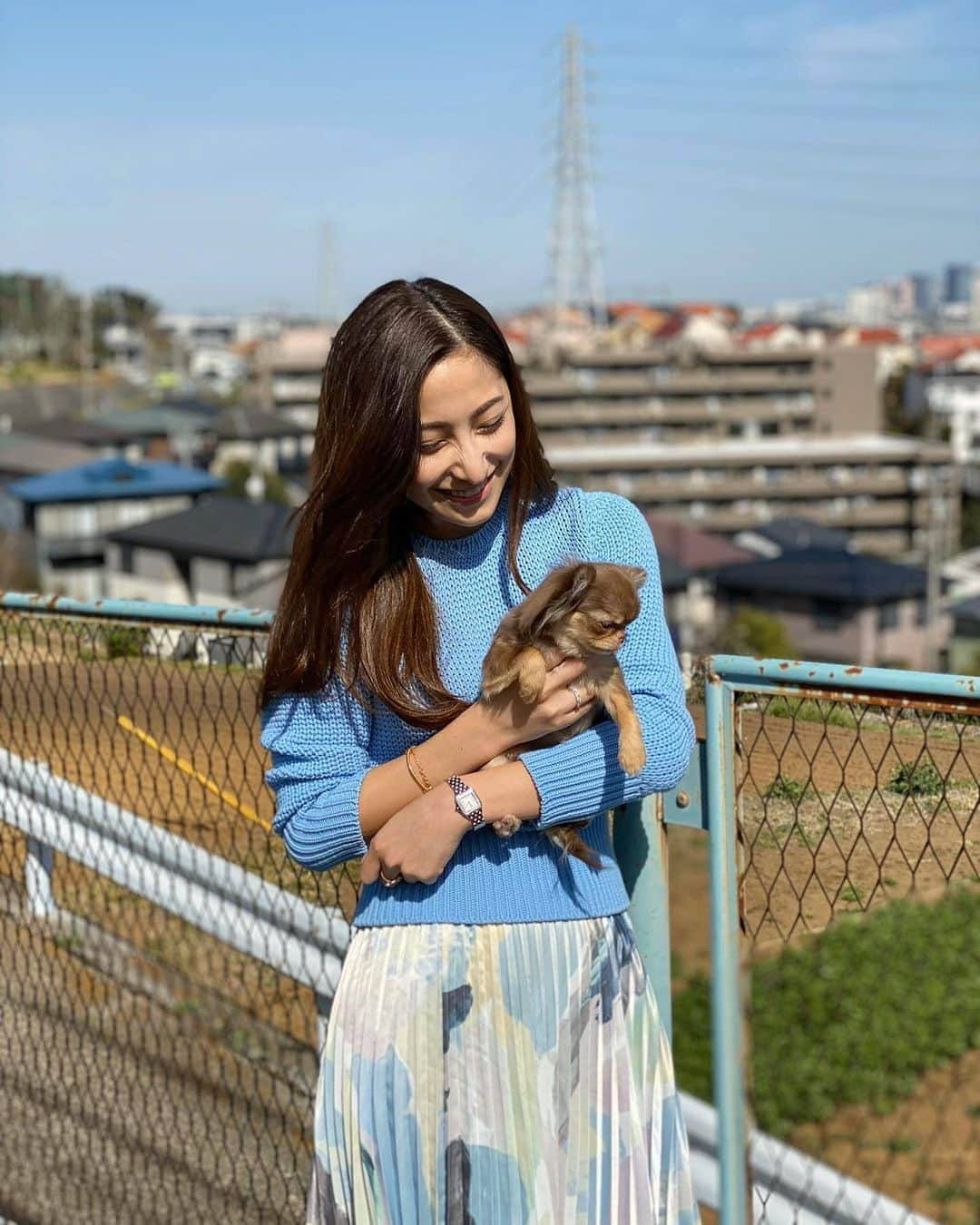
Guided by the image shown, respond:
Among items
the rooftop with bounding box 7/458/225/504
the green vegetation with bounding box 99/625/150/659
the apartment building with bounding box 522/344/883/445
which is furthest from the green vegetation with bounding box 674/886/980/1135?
the apartment building with bounding box 522/344/883/445

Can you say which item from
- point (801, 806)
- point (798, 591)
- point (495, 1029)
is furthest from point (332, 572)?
point (798, 591)

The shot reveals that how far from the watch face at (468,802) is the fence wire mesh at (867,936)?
403 millimetres

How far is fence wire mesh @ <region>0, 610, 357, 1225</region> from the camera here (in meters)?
2.12

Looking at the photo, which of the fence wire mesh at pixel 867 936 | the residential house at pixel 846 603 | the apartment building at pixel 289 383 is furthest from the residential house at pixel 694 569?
the apartment building at pixel 289 383

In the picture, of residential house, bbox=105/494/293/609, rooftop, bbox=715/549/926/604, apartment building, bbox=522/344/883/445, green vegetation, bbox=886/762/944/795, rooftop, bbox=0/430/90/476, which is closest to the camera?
green vegetation, bbox=886/762/944/795

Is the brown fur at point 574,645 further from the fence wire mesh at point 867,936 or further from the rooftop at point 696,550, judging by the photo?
the rooftop at point 696,550

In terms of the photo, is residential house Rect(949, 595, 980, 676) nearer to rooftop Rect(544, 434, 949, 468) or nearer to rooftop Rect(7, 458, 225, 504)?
rooftop Rect(544, 434, 949, 468)

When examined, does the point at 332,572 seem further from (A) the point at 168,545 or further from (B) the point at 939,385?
(B) the point at 939,385

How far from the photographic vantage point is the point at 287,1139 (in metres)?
2.30

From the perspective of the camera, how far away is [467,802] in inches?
53.7

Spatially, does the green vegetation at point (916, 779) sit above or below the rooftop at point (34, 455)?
above

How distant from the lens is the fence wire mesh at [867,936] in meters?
1.49

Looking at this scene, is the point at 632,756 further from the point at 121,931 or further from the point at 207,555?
the point at 207,555

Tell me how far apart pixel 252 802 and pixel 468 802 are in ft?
2.78
